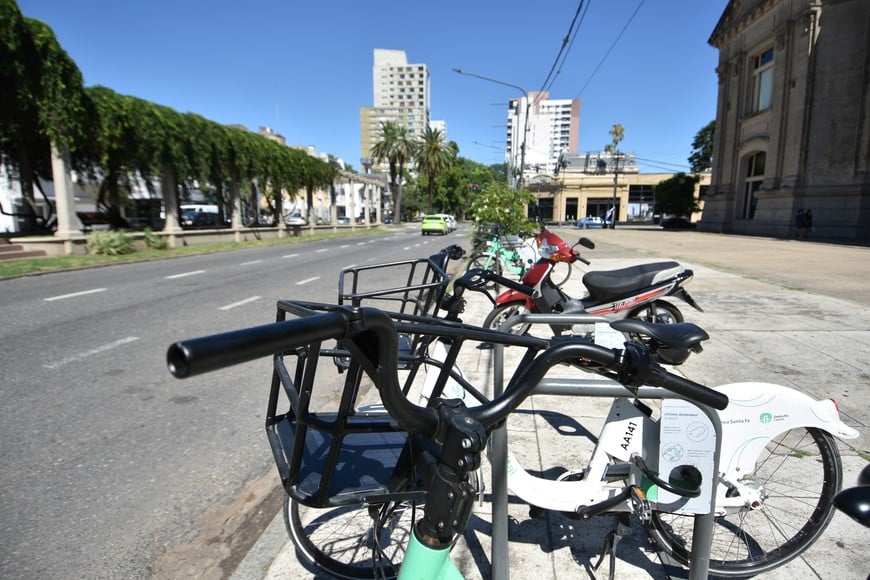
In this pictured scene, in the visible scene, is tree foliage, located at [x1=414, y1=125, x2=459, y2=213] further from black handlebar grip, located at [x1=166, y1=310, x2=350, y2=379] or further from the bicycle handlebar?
black handlebar grip, located at [x1=166, y1=310, x2=350, y2=379]

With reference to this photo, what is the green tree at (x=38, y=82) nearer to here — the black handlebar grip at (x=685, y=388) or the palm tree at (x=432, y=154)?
the black handlebar grip at (x=685, y=388)

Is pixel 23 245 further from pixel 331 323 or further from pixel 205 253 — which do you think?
pixel 331 323

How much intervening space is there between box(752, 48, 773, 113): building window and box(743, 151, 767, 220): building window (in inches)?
118

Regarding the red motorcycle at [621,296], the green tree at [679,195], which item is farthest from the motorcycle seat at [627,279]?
the green tree at [679,195]

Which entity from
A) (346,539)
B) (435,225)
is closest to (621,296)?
(346,539)

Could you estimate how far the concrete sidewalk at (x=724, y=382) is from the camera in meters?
2.25

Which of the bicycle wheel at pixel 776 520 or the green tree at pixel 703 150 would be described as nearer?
the bicycle wheel at pixel 776 520

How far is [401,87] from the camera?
165m

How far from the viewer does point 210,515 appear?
278cm

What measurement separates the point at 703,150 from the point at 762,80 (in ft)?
142

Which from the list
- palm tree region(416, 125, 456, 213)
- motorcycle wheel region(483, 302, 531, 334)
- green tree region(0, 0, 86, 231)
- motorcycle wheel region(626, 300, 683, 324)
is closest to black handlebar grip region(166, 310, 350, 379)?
motorcycle wheel region(483, 302, 531, 334)

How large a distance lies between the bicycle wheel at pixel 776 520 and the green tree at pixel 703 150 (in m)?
77.7

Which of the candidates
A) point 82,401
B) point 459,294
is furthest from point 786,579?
point 82,401

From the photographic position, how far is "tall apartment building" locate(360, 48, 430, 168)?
535 feet
